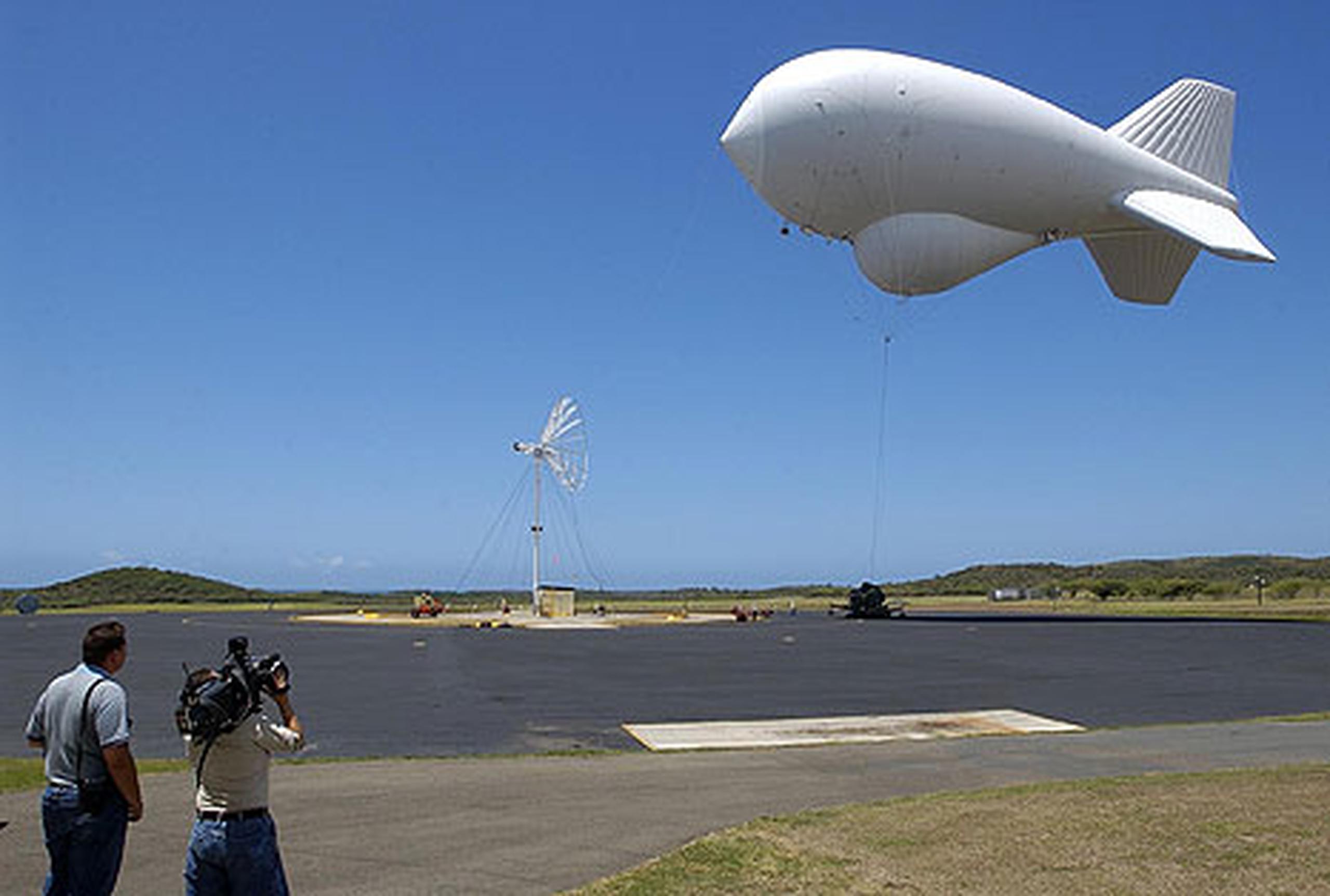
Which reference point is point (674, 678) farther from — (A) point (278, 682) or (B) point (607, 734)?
(A) point (278, 682)

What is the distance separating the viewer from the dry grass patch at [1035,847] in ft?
24.4

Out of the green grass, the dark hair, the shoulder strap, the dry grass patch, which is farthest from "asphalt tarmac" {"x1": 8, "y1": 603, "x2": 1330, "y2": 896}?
the dark hair

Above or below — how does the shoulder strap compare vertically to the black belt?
above

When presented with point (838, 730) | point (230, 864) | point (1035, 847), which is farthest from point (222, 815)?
point (838, 730)

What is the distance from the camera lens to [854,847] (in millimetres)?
8508

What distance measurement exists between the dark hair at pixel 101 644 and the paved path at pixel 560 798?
2688 millimetres

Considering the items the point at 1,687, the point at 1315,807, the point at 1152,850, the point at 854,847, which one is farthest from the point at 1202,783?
the point at 1,687

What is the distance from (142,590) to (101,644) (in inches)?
4904

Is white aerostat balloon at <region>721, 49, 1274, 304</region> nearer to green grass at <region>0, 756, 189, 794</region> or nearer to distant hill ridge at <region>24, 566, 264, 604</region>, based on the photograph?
green grass at <region>0, 756, 189, 794</region>

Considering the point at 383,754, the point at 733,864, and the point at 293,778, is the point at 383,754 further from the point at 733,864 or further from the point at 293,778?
the point at 733,864

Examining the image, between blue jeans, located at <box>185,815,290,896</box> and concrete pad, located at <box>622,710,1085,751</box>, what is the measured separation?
9500 mm

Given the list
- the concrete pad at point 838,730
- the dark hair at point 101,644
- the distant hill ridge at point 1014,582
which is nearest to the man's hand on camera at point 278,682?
the dark hair at point 101,644

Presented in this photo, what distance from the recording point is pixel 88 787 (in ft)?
18.6

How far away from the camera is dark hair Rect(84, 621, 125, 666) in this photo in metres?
5.78
